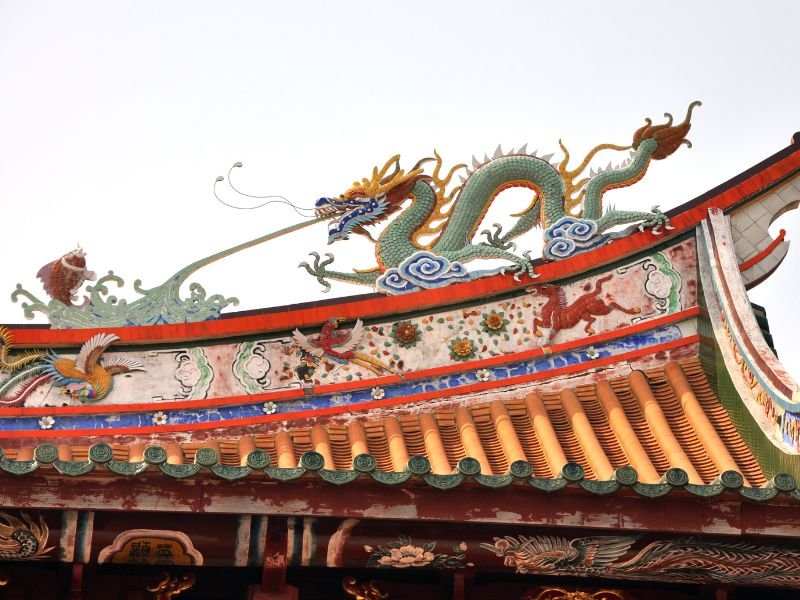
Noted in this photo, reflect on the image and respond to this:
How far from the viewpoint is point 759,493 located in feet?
23.1

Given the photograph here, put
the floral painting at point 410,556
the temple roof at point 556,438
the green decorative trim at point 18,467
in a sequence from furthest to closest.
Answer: the temple roof at point 556,438, the floral painting at point 410,556, the green decorative trim at point 18,467

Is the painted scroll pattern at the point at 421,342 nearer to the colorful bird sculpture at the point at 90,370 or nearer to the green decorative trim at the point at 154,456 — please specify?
the colorful bird sculpture at the point at 90,370

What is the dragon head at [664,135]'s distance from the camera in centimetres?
1112

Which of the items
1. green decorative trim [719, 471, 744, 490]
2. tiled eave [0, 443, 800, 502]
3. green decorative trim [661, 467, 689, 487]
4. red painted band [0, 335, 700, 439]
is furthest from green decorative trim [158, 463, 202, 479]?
red painted band [0, 335, 700, 439]

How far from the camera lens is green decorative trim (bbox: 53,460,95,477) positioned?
697cm

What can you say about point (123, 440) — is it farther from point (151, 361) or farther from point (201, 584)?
point (201, 584)

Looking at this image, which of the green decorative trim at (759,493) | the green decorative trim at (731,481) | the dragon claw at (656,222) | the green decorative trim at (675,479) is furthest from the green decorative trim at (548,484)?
the dragon claw at (656,222)

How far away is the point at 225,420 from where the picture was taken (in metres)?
9.88

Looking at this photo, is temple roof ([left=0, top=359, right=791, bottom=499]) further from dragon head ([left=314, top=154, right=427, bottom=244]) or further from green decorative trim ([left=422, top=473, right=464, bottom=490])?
dragon head ([left=314, top=154, right=427, bottom=244])

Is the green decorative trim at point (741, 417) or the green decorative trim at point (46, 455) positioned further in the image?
the green decorative trim at point (741, 417)

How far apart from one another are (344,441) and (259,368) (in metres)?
0.96

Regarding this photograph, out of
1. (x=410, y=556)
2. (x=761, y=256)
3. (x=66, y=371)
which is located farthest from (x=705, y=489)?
(x=66, y=371)

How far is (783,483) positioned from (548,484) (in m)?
1.07

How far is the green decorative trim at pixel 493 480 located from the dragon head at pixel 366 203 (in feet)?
13.3
